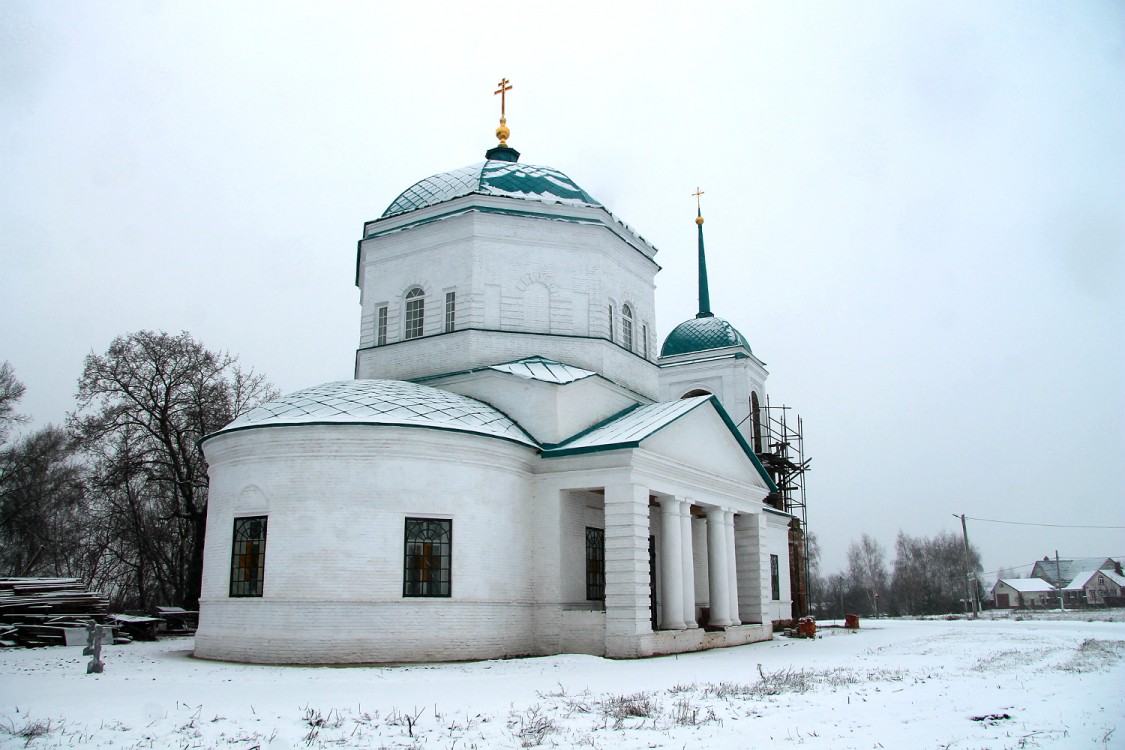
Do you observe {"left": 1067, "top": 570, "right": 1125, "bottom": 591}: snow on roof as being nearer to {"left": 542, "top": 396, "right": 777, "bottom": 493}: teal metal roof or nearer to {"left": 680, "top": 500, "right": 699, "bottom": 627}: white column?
{"left": 542, "top": 396, "right": 777, "bottom": 493}: teal metal roof

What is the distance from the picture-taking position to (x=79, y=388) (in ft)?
93.9

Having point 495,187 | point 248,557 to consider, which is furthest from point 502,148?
point 248,557

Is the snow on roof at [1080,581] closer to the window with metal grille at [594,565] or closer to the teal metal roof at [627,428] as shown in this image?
the teal metal roof at [627,428]

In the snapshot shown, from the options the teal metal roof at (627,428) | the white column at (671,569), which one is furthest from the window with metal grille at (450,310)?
the white column at (671,569)

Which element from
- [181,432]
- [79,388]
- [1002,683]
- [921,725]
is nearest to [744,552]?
[1002,683]

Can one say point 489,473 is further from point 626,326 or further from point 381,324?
point 626,326

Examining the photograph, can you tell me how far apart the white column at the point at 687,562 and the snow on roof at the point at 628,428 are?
6.69 feet

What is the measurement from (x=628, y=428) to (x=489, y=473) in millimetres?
3323

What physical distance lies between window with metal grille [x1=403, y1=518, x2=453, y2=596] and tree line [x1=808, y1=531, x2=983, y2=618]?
56000mm

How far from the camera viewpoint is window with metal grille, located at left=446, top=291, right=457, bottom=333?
21.4 metres

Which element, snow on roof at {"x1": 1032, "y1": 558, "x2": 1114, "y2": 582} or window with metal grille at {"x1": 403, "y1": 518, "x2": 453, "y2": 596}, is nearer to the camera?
window with metal grille at {"x1": 403, "y1": 518, "x2": 453, "y2": 596}

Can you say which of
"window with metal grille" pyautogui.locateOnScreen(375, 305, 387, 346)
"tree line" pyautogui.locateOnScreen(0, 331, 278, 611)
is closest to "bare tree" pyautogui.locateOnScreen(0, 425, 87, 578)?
"tree line" pyautogui.locateOnScreen(0, 331, 278, 611)

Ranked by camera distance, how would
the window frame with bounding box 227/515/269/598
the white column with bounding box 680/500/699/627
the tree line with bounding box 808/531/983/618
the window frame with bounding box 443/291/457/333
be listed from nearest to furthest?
the window frame with bounding box 227/515/269/598 < the white column with bounding box 680/500/699/627 < the window frame with bounding box 443/291/457/333 < the tree line with bounding box 808/531/983/618

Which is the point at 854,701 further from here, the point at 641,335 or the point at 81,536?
the point at 81,536
